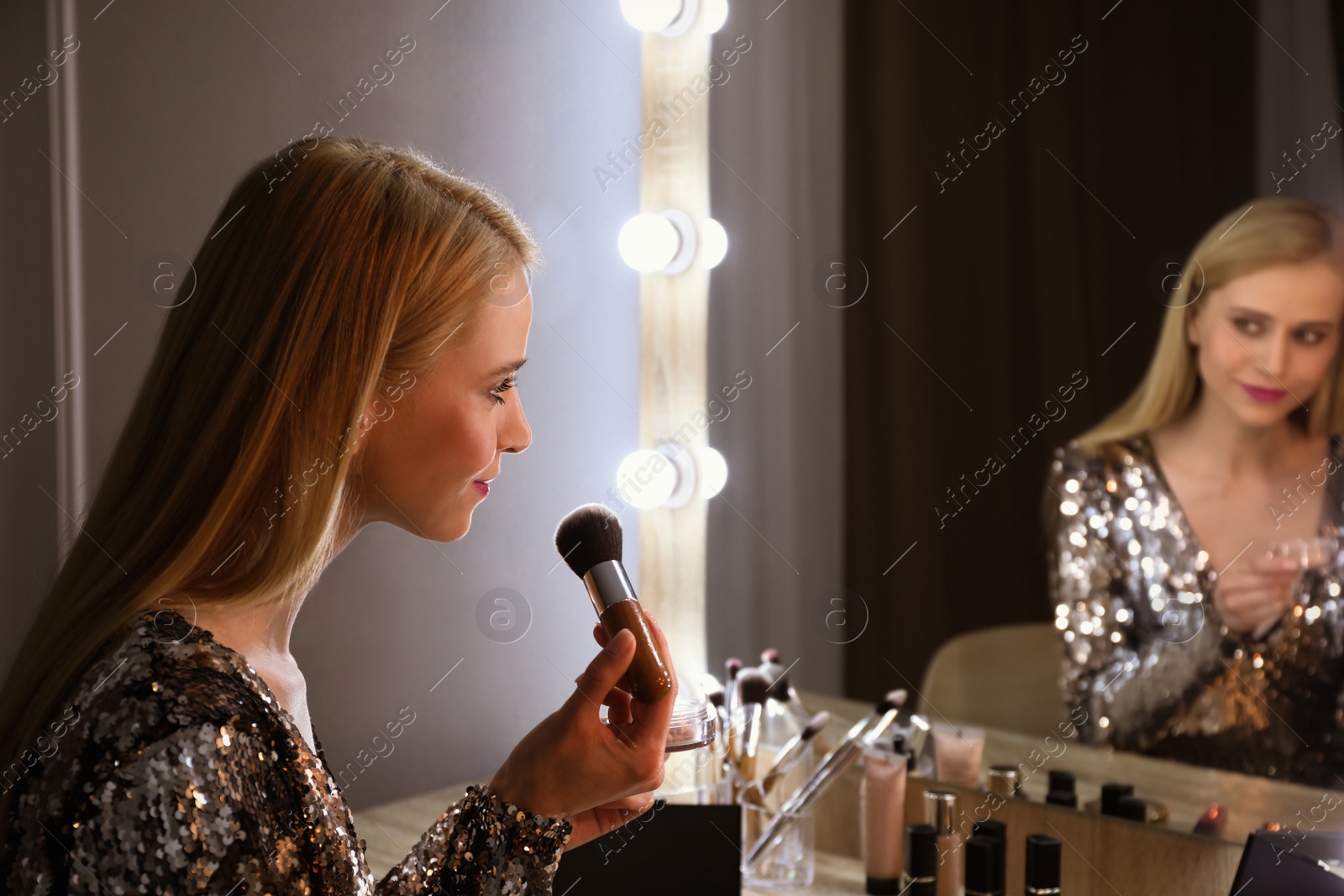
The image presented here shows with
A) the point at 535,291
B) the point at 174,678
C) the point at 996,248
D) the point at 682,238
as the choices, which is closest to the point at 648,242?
the point at 682,238

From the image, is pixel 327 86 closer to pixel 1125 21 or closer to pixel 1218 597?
pixel 1125 21

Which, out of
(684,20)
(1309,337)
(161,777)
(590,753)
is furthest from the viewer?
(684,20)

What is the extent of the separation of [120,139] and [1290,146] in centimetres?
92

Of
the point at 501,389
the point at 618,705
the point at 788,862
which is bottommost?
the point at 788,862

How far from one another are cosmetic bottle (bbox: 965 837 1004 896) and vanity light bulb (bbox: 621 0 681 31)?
38.3 inches

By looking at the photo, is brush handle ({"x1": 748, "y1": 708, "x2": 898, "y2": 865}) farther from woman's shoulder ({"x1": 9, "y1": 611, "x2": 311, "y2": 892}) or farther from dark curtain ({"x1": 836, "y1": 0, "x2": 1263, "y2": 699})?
woman's shoulder ({"x1": 9, "y1": 611, "x2": 311, "y2": 892})

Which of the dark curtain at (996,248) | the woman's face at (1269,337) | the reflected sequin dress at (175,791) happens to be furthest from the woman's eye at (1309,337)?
the reflected sequin dress at (175,791)

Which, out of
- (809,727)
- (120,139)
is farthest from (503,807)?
(120,139)

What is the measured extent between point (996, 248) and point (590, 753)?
642mm

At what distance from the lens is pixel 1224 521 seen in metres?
0.92

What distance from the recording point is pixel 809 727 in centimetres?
103

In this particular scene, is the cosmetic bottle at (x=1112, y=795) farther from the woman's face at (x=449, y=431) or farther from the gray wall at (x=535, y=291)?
the woman's face at (x=449, y=431)

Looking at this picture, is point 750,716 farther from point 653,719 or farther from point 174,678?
point 174,678

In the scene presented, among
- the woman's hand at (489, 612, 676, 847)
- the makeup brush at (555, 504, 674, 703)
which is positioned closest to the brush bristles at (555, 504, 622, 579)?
the makeup brush at (555, 504, 674, 703)
